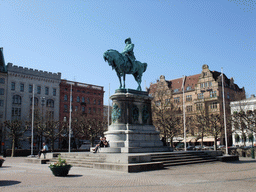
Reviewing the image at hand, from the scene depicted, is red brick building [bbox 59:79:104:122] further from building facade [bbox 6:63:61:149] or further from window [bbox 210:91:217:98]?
window [bbox 210:91:217:98]

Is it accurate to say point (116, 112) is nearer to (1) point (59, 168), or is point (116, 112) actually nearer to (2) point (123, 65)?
(2) point (123, 65)

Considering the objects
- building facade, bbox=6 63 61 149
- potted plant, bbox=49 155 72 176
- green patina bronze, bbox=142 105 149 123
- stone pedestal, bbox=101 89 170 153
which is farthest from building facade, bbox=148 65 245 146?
potted plant, bbox=49 155 72 176

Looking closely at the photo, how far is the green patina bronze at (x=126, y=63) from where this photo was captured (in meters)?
25.6

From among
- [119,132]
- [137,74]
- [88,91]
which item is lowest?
[119,132]

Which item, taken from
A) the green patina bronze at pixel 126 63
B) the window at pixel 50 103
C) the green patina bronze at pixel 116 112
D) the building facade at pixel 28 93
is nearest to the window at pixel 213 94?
the building facade at pixel 28 93

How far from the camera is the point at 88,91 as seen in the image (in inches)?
3167

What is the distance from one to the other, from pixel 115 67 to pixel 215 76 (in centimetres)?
5635

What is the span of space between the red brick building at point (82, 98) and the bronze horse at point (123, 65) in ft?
155

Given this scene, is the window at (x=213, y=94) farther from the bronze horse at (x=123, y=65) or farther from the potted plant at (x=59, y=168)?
the potted plant at (x=59, y=168)

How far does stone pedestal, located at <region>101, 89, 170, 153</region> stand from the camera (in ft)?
77.5

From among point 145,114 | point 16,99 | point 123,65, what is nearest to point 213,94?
point 16,99

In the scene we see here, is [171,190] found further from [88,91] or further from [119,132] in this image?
[88,91]

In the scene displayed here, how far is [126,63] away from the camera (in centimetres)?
2648

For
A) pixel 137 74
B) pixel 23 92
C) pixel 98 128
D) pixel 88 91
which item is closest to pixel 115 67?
pixel 137 74
